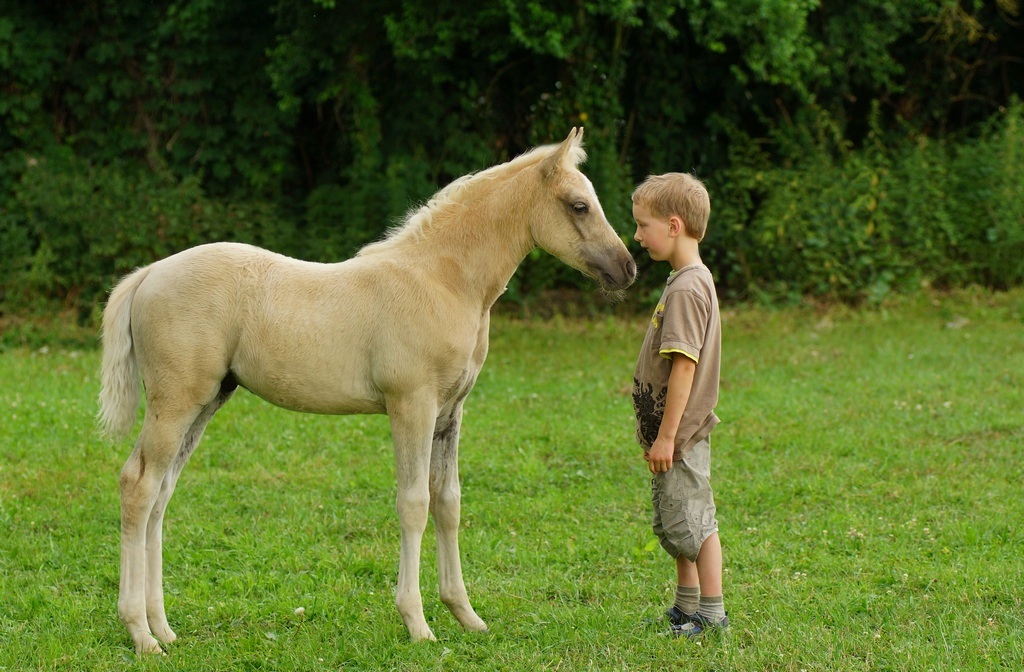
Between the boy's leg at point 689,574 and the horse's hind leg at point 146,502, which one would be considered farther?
the boy's leg at point 689,574

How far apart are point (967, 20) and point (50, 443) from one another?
11261 mm

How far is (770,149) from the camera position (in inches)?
543

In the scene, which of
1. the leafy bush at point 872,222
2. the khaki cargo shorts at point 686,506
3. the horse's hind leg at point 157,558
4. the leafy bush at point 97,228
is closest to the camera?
the khaki cargo shorts at point 686,506

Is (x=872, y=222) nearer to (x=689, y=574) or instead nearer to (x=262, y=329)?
(x=689, y=574)

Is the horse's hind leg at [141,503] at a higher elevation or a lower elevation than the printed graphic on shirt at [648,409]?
lower

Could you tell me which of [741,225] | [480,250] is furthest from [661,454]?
[741,225]

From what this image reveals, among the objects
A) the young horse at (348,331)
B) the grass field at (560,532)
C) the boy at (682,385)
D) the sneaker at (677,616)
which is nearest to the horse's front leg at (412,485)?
the young horse at (348,331)

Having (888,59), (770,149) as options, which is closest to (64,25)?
(770,149)

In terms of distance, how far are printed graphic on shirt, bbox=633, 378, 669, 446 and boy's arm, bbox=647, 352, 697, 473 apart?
106 millimetres

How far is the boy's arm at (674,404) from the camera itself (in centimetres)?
402

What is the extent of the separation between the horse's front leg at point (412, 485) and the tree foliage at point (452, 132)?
25.1 feet

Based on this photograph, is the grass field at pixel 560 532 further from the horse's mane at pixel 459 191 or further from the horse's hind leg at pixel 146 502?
the horse's mane at pixel 459 191

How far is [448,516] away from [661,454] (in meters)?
0.99

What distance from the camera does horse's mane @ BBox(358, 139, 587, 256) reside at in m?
4.39
